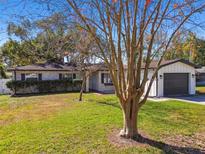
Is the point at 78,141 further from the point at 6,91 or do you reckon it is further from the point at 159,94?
the point at 6,91

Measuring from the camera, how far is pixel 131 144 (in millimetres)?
5152

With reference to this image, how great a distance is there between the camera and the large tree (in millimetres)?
4859

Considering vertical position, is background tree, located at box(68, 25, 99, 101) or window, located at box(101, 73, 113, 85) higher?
background tree, located at box(68, 25, 99, 101)

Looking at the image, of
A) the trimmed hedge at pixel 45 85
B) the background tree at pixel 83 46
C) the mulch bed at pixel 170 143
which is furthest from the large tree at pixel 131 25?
the trimmed hedge at pixel 45 85

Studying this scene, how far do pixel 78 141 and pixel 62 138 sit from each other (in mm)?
549

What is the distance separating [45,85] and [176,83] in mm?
12211

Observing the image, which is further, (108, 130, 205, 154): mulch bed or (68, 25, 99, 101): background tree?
(68, 25, 99, 101): background tree

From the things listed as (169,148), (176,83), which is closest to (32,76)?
(176,83)

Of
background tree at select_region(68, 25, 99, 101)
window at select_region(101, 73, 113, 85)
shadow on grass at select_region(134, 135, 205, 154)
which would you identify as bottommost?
shadow on grass at select_region(134, 135, 205, 154)

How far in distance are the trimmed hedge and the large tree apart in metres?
14.7

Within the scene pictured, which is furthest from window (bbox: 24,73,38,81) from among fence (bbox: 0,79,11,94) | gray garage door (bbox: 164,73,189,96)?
gray garage door (bbox: 164,73,189,96)

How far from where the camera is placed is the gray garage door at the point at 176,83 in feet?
53.1

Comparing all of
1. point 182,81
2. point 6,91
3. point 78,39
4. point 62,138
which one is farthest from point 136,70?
point 6,91

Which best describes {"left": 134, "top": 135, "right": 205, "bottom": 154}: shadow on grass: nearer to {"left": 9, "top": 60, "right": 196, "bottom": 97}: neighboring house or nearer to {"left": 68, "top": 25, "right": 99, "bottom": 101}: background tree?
Answer: {"left": 68, "top": 25, "right": 99, "bottom": 101}: background tree
